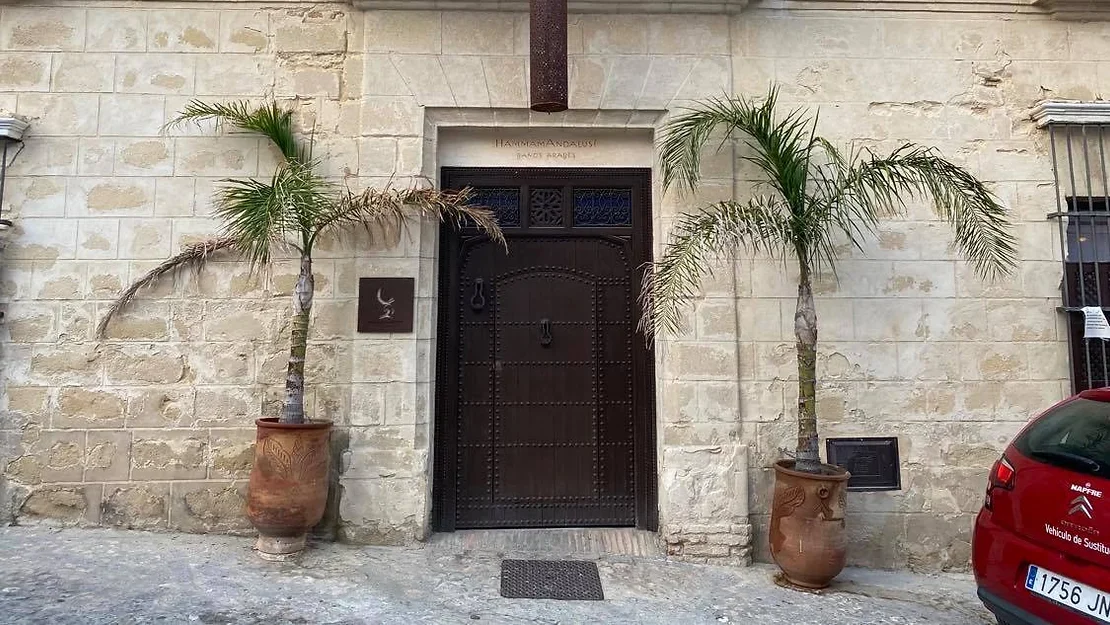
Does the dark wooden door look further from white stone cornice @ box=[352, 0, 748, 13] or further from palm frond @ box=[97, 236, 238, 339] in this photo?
palm frond @ box=[97, 236, 238, 339]

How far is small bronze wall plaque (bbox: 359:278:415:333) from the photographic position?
15.8ft

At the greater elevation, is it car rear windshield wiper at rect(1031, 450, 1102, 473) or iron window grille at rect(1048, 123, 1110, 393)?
iron window grille at rect(1048, 123, 1110, 393)

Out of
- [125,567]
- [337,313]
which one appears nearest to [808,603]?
[337,313]

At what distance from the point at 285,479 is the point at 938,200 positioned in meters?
4.39

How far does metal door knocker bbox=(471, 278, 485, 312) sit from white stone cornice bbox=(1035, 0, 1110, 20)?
4.84 metres

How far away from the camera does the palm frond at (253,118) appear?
4.75 metres

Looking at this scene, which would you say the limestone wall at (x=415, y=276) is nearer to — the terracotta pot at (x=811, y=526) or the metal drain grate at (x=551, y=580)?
the terracotta pot at (x=811, y=526)

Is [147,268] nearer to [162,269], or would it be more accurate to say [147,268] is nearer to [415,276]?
[162,269]

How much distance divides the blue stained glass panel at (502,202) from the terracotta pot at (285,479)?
6.75 ft

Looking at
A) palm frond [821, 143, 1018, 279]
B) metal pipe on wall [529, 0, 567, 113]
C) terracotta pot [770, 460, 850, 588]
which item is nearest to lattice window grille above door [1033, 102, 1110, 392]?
palm frond [821, 143, 1018, 279]

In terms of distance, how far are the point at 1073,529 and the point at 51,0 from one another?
7.15 metres

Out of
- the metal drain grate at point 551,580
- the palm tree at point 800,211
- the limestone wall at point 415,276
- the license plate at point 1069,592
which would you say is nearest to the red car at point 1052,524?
the license plate at point 1069,592

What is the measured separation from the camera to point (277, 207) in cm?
412

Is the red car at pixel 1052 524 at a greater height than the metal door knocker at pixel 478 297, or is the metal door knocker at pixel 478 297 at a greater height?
the metal door knocker at pixel 478 297
